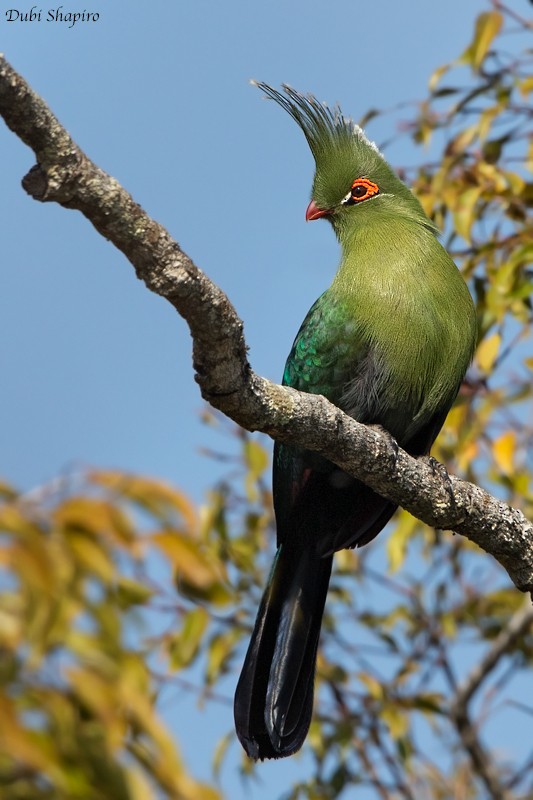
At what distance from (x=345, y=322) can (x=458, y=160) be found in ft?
4.21

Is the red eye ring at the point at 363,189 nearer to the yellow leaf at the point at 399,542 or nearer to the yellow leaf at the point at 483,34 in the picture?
the yellow leaf at the point at 483,34

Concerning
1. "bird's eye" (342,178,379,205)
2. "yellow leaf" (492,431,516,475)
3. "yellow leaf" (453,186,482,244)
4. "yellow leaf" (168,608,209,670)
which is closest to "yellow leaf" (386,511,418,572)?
"yellow leaf" (492,431,516,475)

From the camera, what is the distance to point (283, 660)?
3607 mm

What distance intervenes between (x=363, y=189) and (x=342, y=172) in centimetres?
10

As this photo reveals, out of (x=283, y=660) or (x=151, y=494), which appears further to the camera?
(x=283, y=660)

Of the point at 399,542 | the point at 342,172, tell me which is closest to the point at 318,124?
the point at 342,172

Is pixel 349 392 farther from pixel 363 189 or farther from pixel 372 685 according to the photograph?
pixel 372 685

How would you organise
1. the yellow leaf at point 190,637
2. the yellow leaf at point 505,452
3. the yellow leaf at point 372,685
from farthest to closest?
1. the yellow leaf at point 372,685
2. the yellow leaf at point 505,452
3. the yellow leaf at point 190,637

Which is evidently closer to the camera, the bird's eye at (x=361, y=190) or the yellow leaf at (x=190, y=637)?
the yellow leaf at (x=190, y=637)

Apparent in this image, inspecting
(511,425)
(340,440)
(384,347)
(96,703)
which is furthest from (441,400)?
(96,703)

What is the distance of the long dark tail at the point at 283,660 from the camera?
3.51 metres

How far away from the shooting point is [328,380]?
354 centimetres

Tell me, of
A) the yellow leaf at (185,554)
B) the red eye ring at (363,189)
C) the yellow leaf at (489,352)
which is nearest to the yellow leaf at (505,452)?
the yellow leaf at (489,352)

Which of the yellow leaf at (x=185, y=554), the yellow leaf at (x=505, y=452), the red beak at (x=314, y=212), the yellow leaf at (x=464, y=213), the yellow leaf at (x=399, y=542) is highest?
the yellow leaf at (x=464, y=213)
